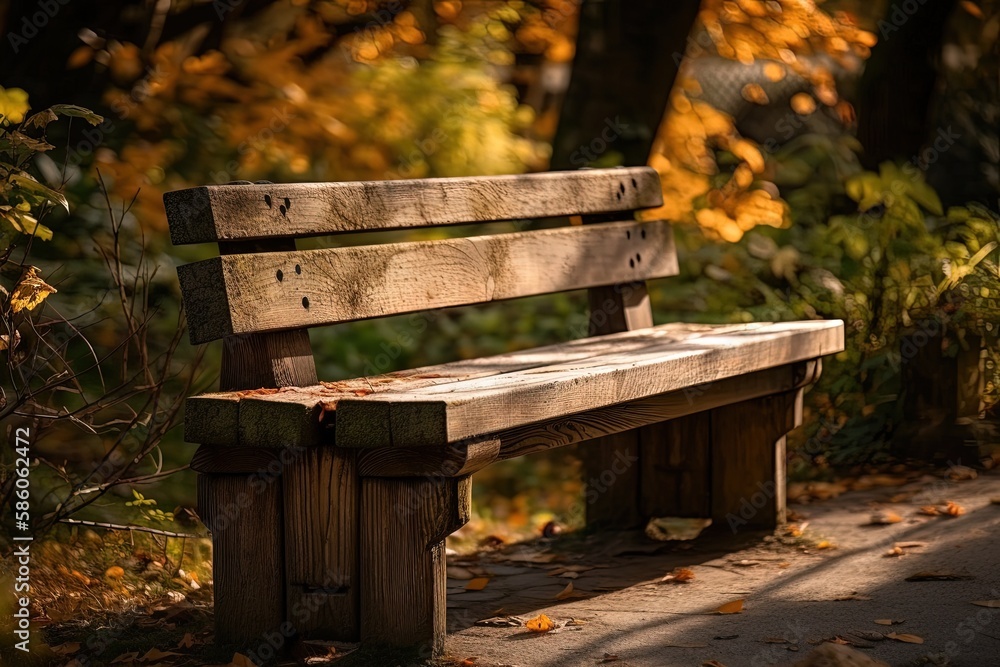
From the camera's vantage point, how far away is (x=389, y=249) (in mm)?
3340

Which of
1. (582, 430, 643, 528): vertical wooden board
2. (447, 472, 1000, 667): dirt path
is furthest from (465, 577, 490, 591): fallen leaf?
(582, 430, 643, 528): vertical wooden board

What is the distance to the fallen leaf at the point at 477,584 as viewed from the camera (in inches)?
149

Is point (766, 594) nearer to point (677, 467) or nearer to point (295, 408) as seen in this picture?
point (677, 467)

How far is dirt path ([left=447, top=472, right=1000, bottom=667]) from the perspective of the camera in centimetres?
290

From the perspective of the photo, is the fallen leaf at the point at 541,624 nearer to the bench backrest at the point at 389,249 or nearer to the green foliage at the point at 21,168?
the bench backrest at the point at 389,249

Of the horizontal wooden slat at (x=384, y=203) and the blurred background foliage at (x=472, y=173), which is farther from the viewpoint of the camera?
the blurred background foliage at (x=472, y=173)

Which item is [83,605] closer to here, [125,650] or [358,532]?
[125,650]

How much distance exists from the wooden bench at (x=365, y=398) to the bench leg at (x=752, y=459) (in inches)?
11.0

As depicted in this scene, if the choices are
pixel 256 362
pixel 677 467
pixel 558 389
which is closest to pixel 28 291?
pixel 256 362

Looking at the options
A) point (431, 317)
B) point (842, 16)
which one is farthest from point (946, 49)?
point (431, 317)

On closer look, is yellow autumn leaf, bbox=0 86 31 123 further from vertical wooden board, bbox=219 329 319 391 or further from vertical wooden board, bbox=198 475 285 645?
vertical wooden board, bbox=198 475 285 645

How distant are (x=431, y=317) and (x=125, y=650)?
396 centimetres

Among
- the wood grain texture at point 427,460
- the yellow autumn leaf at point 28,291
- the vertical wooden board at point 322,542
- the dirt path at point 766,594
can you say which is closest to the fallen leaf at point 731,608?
the dirt path at point 766,594

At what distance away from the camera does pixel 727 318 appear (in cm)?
538
